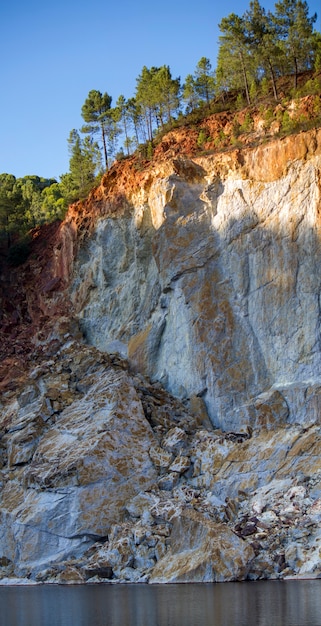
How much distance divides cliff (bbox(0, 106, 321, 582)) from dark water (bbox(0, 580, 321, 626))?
8.28 feet

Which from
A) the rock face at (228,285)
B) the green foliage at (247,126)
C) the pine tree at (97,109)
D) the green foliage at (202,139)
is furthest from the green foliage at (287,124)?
the pine tree at (97,109)

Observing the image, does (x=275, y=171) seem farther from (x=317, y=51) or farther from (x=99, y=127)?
(x=99, y=127)

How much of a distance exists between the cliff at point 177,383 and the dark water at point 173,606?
8.28 feet

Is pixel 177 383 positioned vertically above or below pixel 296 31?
below

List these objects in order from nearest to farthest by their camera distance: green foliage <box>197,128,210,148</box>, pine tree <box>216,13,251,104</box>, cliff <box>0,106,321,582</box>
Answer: cliff <box>0,106,321,582</box>, green foliage <box>197,128,210,148</box>, pine tree <box>216,13,251,104</box>

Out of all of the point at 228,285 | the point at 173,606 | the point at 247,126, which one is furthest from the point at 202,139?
the point at 173,606

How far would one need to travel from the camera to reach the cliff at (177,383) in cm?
3925

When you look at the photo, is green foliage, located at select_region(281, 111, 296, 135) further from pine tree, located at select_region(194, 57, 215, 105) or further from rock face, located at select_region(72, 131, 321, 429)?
pine tree, located at select_region(194, 57, 215, 105)

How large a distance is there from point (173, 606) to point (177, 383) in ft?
68.9

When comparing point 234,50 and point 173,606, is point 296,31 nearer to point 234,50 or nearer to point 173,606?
point 234,50

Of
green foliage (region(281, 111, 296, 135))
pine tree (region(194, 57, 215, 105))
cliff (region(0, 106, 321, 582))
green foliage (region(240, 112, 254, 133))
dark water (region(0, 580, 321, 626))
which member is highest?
pine tree (region(194, 57, 215, 105))

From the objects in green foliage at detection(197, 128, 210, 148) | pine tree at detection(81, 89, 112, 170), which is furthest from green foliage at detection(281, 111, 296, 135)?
pine tree at detection(81, 89, 112, 170)

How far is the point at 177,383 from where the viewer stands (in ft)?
165

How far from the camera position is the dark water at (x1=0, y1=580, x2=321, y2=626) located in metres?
27.4
